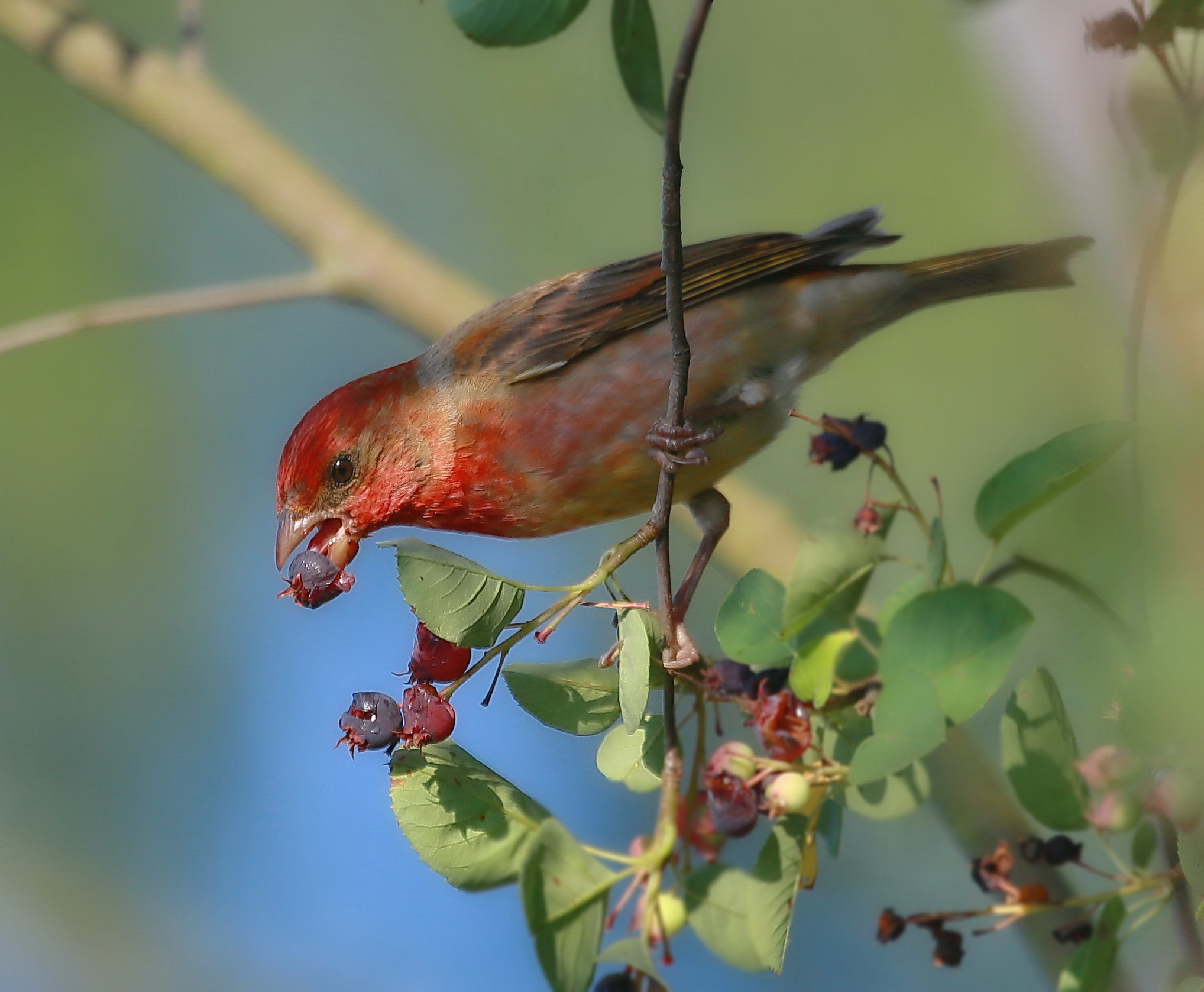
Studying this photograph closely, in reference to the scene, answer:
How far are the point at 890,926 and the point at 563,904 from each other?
3.44 feet

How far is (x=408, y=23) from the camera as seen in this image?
13391 mm

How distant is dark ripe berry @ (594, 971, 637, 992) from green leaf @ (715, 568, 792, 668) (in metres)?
0.71

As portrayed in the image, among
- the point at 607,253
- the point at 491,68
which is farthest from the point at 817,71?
the point at 491,68

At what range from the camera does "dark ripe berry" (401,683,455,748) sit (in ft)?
7.30

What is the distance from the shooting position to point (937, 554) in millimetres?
2414

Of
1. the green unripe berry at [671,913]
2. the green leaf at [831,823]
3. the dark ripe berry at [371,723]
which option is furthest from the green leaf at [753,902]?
the dark ripe berry at [371,723]

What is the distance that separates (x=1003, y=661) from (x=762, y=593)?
2.13 ft

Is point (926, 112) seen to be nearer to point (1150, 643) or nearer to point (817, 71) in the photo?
point (817, 71)

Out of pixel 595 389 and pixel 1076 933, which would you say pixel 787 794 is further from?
pixel 595 389

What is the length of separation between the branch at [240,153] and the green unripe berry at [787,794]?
2.72 meters

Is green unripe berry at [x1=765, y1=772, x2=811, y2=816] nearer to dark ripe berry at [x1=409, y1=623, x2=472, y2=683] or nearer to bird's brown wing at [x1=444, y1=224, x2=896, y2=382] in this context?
dark ripe berry at [x1=409, y1=623, x2=472, y2=683]

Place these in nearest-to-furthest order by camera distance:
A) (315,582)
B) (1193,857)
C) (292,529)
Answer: (1193,857)
(315,582)
(292,529)

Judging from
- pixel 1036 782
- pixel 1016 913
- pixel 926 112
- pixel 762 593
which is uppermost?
pixel 926 112

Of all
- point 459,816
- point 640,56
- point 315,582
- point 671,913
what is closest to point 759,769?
point 671,913
